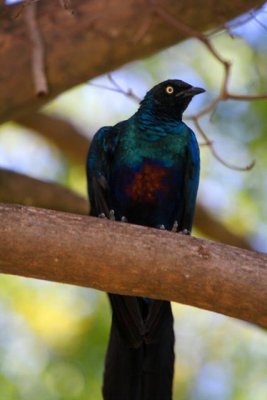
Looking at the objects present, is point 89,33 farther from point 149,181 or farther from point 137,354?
point 137,354

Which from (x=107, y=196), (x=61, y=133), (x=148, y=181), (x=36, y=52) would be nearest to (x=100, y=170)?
(x=107, y=196)

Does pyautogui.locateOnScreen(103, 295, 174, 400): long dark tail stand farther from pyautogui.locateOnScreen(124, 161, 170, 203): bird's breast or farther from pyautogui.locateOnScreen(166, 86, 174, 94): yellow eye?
pyautogui.locateOnScreen(166, 86, 174, 94): yellow eye

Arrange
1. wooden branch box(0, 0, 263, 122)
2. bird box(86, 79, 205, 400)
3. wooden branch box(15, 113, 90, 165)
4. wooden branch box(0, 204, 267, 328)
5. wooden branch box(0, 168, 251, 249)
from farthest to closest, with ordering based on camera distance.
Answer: wooden branch box(15, 113, 90, 165) → wooden branch box(0, 168, 251, 249) → wooden branch box(0, 0, 263, 122) → bird box(86, 79, 205, 400) → wooden branch box(0, 204, 267, 328)

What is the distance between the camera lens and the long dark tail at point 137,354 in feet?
16.2

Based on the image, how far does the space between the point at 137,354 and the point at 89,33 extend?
6.25ft

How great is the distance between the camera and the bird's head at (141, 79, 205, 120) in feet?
19.4

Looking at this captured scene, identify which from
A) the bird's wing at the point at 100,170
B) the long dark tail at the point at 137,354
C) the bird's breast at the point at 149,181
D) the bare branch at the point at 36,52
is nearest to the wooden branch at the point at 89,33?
the bare branch at the point at 36,52

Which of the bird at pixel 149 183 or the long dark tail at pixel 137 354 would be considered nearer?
the long dark tail at pixel 137 354

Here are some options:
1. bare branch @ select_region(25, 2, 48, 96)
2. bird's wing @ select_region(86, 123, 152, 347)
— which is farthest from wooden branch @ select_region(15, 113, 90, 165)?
bare branch @ select_region(25, 2, 48, 96)

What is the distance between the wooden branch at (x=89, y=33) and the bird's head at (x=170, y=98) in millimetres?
471

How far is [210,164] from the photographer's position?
25.8 ft

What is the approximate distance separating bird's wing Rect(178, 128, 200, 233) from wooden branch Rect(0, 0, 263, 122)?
0.68m

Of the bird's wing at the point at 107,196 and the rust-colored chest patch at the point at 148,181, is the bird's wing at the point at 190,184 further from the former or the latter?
the bird's wing at the point at 107,196

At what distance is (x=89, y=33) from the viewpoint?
5.49 meters
